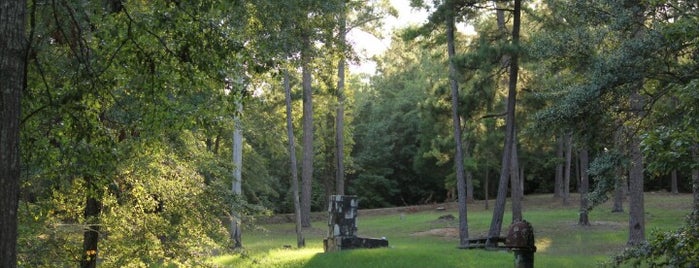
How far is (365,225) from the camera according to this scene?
114ft

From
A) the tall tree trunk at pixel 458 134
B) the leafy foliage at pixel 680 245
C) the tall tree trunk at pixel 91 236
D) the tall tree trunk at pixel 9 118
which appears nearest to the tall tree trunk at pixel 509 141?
the tall tree trunk at pixel 458 134

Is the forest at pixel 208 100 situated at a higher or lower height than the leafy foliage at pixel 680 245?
higher

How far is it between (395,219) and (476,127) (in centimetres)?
1222

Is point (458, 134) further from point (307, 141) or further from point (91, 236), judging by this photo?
point (91, 236)

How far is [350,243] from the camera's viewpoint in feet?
65.6

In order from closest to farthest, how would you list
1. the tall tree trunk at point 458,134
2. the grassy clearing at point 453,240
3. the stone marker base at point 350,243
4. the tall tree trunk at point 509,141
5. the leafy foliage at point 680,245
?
1. the leafy foliage at point 680,245
2. the grassy clearing at point 453,240
3. the stone marker base at point 350,243
4. the tall tree trunk at point 509,141
5. the tall tree trunk at point 458,134

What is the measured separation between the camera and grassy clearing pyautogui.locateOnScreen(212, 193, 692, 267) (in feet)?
54.6

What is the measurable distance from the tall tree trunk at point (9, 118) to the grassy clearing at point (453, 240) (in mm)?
7380

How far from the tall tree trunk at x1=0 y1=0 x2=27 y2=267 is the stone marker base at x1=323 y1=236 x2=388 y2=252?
A: 1581 cm

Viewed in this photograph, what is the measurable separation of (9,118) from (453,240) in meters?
22.6

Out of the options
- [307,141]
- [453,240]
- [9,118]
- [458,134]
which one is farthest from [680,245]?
[307,141]

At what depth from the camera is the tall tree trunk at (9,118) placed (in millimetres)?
4258

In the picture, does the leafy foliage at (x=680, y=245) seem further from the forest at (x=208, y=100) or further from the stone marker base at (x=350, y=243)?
the stone marker base at (x=350, y=243)

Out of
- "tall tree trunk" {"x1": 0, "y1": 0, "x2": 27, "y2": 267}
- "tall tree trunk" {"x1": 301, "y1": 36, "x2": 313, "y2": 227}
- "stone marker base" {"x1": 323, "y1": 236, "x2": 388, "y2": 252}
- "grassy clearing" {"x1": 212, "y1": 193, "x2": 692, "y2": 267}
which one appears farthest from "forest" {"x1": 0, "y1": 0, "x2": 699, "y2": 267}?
"tall tree trunk" {"x1": 301, "y1": 36, "x2": 313, "y2": 227}
